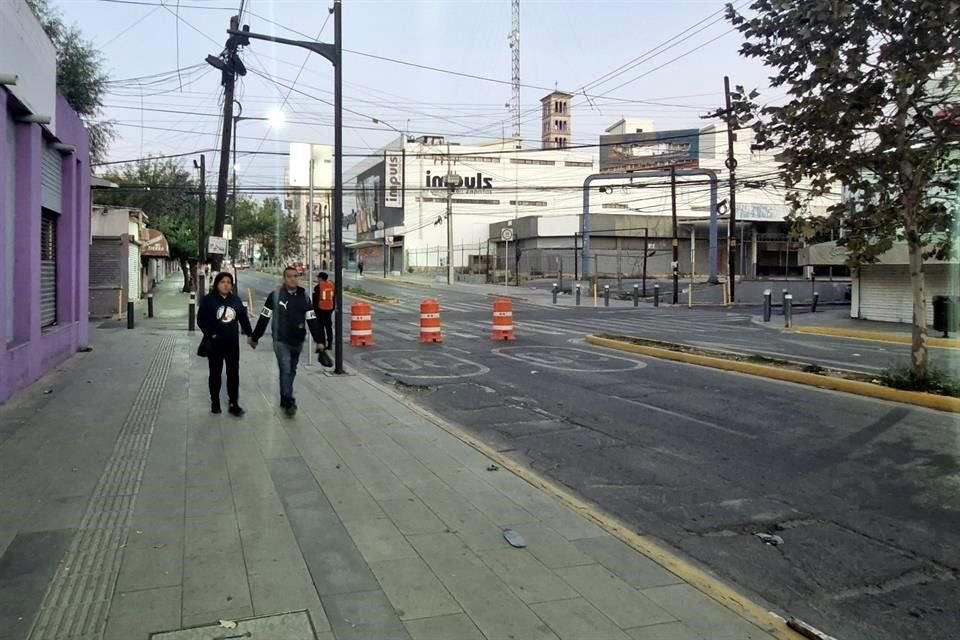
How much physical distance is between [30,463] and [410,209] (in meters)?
83.5

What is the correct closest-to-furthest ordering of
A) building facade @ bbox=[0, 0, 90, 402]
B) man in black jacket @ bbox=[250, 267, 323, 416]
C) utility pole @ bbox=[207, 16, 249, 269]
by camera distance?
man in black jacket @ bbox=[250, 267, 323, 416], building facade @ bbox=[0, 0, 90, 402], utility pole @ bbox=[207, 16, 249, 269]

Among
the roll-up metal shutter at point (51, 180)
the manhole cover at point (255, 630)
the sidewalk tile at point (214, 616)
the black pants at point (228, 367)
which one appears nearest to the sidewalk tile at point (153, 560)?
the sidewalk tile at point (214, 616)

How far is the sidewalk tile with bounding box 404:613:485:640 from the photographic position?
11.9 feet

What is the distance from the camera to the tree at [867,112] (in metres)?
9.80

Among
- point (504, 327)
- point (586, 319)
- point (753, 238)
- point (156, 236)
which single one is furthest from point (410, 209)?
point (504, 327)

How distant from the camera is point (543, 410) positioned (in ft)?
32.3

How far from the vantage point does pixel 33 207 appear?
1084 cm

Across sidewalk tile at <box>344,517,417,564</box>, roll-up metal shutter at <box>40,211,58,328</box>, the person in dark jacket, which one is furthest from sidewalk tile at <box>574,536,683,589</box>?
roll-up metal shutter at <box>40,211,58,328</box>

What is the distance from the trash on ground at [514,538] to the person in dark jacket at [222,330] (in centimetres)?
487

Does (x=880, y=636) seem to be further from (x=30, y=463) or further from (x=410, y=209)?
(x=410, y=209)

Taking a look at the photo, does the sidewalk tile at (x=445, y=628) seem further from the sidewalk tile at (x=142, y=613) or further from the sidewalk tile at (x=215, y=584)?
the sidewalk tile at (x=142, y=613)

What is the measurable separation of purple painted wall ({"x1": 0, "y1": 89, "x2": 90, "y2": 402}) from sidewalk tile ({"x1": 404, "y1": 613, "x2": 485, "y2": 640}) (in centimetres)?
762

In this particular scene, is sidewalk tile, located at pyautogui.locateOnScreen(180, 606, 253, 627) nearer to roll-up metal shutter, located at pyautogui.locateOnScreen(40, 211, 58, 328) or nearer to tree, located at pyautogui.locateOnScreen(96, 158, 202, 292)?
roll-up metal shutter, located at pyautogui.locateOnScreen(40, 211, 58, 328)

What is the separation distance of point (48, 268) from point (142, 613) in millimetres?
11506
